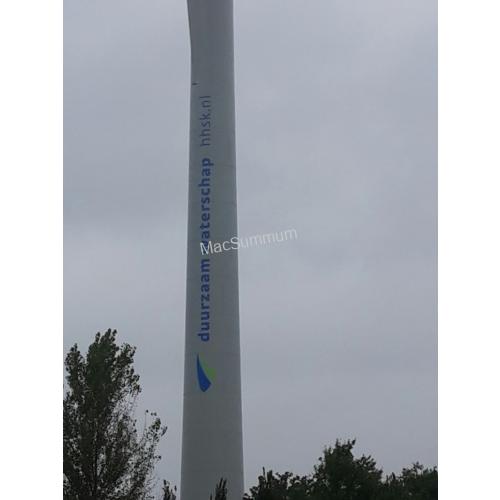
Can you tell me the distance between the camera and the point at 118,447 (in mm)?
39438

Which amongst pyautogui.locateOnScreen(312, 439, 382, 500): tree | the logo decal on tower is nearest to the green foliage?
pyautogui.locateOnScreen(312, 439, 382, 500): tree

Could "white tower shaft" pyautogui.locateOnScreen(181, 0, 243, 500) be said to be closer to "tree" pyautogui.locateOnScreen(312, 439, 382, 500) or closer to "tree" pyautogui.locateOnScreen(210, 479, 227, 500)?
"tree" pyautogui.locateOnScreen(210, 479, 227, 500)

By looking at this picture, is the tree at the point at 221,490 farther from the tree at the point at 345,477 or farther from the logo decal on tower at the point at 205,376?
the tree at the point at 345,477

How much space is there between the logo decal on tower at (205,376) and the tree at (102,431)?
700 centimetres

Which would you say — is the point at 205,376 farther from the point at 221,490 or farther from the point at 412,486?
the point at 412,486

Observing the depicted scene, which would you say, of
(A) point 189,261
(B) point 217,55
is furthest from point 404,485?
(B) point 217,55

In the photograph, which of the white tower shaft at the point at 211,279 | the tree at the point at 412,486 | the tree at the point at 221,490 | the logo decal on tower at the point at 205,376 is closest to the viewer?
the tree at the point at 221,490

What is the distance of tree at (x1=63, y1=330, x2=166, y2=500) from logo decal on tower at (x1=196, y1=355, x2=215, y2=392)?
7.00 m

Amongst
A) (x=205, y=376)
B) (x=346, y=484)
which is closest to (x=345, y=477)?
(x=346, y=484)

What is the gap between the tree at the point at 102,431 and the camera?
38.9m

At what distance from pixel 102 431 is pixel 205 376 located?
24.2 ft

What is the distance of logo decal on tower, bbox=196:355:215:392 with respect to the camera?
33.8 metres

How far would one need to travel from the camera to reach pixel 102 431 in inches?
1556

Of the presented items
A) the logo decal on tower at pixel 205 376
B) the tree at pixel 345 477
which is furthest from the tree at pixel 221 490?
the tree at pixel 345 477
